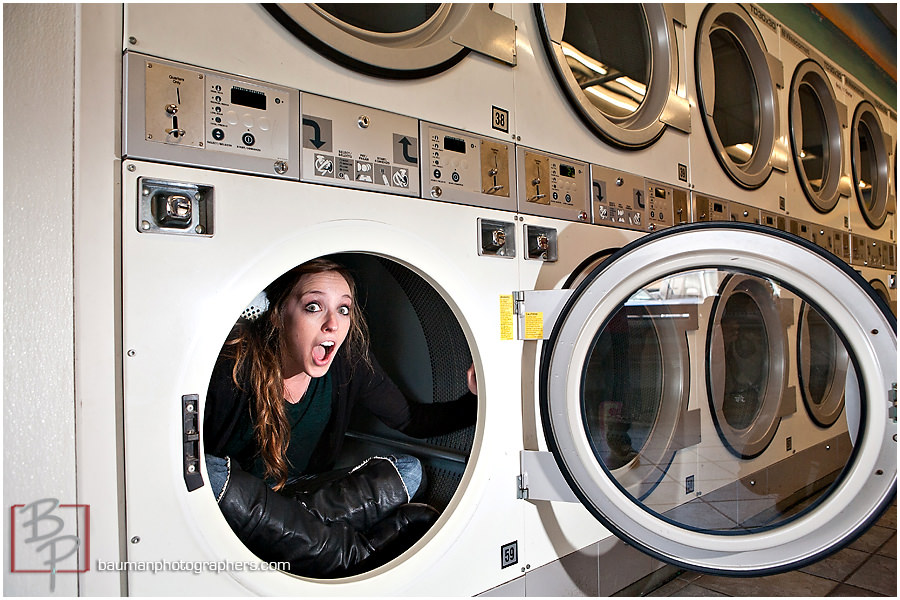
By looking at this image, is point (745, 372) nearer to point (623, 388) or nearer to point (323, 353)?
point (623, 388)

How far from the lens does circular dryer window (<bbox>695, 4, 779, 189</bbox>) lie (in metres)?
2.59

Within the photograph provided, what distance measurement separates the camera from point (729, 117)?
2.83 metres

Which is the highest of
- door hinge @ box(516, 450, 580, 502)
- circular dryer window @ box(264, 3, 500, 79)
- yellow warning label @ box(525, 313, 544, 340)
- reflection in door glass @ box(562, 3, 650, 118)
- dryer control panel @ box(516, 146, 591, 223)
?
reflection in door glass @ box(562, 3, 650, 118)

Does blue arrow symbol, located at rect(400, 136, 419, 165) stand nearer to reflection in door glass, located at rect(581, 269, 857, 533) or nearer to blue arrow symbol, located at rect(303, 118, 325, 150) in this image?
blue arrow symbol, located at rect(303, 118, 325, 150)

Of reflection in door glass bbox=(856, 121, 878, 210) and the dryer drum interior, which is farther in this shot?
reflection in door glass bbox=(856, 121, 878, 210)

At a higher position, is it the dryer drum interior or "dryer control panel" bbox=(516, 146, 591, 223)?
"dryer control panel" bbox=(516, 146, 591, 223)

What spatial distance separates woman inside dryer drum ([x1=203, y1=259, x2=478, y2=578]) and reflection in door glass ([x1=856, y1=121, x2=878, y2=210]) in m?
3.54

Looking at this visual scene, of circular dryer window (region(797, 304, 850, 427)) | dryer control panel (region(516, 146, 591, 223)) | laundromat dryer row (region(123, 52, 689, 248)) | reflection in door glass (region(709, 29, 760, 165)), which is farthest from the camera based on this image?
reflection in door glass (region(709, 29, 760, 165))

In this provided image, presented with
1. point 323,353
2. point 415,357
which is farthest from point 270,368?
point 415,357

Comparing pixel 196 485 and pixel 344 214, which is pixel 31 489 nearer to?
pixel 196 485

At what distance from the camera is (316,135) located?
1.37m

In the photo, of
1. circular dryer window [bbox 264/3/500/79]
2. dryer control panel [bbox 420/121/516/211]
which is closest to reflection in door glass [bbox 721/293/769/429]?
dryer control panel [bbox 420/121/516/211]

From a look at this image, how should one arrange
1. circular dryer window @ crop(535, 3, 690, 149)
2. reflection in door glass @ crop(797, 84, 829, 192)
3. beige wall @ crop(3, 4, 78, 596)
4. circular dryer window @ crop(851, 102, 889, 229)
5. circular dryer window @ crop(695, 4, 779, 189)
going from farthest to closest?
1. circular dryer window @ crop(851, 102, 889, 229)
2. reflection in door glass @ crop(797, 84, 829, 192)
3. circular dryer window @ crop(695, 4, 779, 189)
4. circular dryer window @ crop(535, 3, 690, 149)
5. beige wall @ crop(3, 4, 78, 596)

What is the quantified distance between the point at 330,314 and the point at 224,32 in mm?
669
